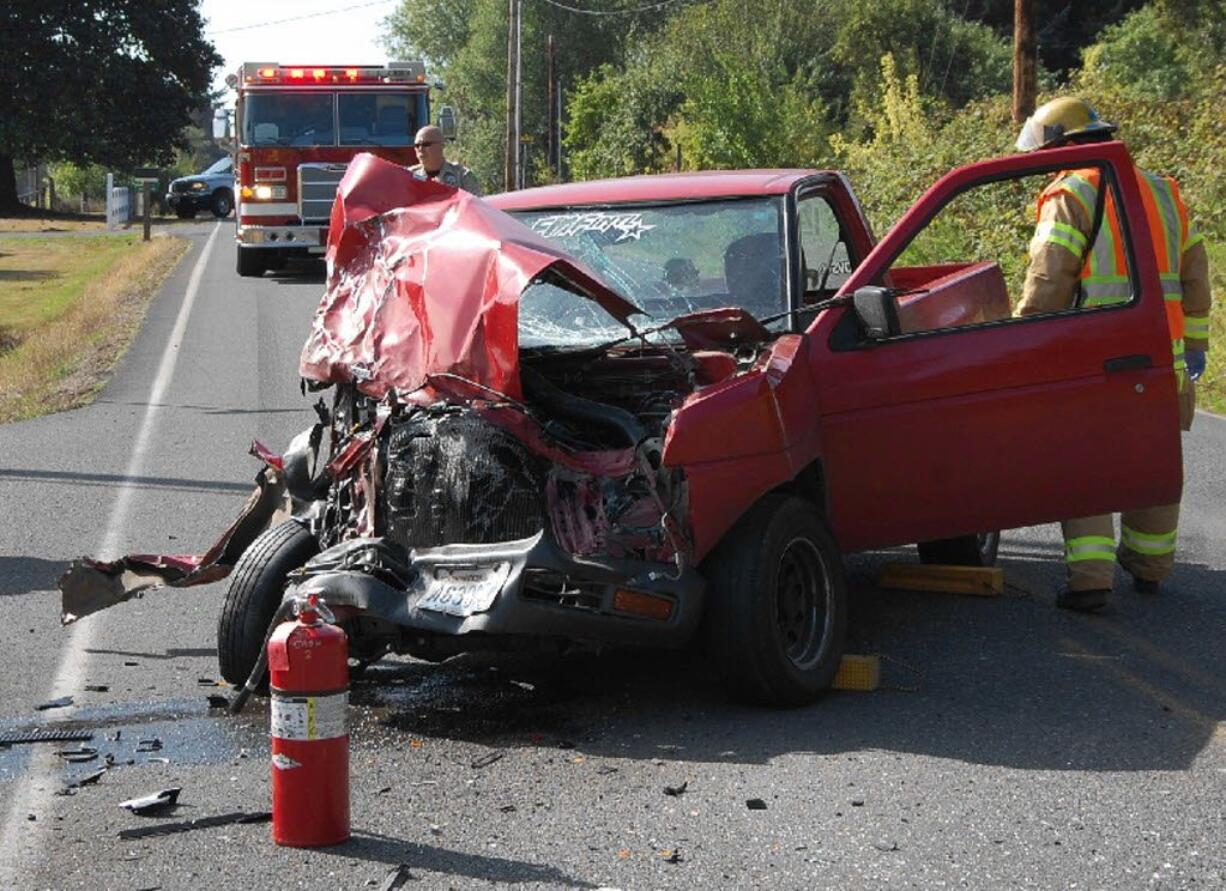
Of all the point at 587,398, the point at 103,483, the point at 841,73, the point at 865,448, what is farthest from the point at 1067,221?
the point at 841,73

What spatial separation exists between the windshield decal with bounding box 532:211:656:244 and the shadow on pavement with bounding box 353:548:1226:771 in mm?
1746

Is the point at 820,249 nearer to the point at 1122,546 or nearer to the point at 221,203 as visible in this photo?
the point at 1122,546

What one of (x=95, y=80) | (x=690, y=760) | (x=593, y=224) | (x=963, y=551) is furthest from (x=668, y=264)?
(x=95, y=80)

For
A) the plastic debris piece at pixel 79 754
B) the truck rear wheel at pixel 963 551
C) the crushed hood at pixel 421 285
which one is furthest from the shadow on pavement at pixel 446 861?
the truck rear wheel at pixel 963 551

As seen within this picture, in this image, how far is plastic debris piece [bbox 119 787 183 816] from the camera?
17.3 ft

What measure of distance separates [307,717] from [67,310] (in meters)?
23.2

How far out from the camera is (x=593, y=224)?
7871mm

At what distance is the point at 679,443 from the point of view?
5.99 m

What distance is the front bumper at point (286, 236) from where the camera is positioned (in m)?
26.8

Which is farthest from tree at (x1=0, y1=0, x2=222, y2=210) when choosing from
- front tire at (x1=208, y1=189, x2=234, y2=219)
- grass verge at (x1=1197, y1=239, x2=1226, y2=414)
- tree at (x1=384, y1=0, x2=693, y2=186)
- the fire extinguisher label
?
the fire extinguisher label

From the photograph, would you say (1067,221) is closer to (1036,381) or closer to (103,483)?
(1036,381)

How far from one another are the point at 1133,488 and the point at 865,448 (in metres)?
1.07

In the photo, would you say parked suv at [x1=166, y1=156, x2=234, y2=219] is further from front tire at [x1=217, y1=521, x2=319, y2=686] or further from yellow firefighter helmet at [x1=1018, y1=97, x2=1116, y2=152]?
front tire at [x1=217, y1=521, x2=319, y2=686]

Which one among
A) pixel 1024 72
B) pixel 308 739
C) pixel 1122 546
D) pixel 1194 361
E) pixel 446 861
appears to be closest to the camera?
pixel 446 861
